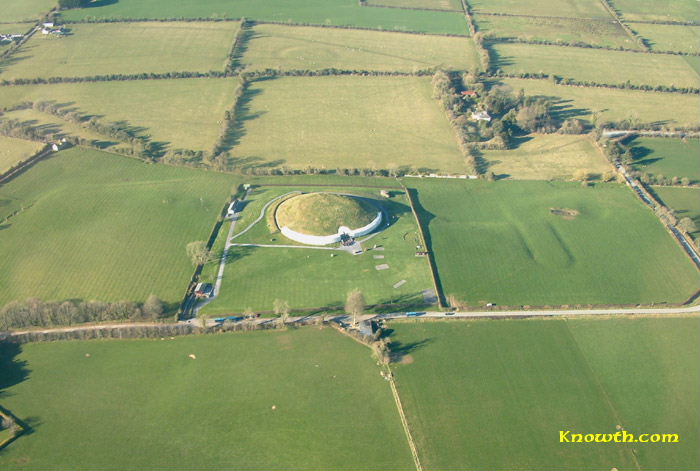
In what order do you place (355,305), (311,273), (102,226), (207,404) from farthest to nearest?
(102,226), (311,273), (355,305), (207,404)

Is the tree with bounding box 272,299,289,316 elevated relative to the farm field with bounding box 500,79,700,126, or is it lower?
lower

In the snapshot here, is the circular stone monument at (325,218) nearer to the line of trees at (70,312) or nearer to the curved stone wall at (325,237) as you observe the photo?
the curved stone wall at (325,237)

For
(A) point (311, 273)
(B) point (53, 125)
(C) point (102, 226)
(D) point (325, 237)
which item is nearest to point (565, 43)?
(D) point (325, 237)

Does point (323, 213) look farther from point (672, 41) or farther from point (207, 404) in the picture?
point (672, 41)

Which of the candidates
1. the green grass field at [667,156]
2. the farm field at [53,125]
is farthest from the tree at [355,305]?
the green grass field at [667,156]

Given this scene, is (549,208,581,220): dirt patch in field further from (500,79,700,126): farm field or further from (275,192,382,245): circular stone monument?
(500,79,700,126): farm field

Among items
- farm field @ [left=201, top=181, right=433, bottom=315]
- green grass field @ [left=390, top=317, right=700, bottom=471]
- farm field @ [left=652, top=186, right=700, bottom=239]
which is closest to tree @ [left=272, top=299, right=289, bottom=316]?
farm field @ [left=201, top=181, right=433, bottom=315]

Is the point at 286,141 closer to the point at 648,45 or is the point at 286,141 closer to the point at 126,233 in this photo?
the point at 126,233
